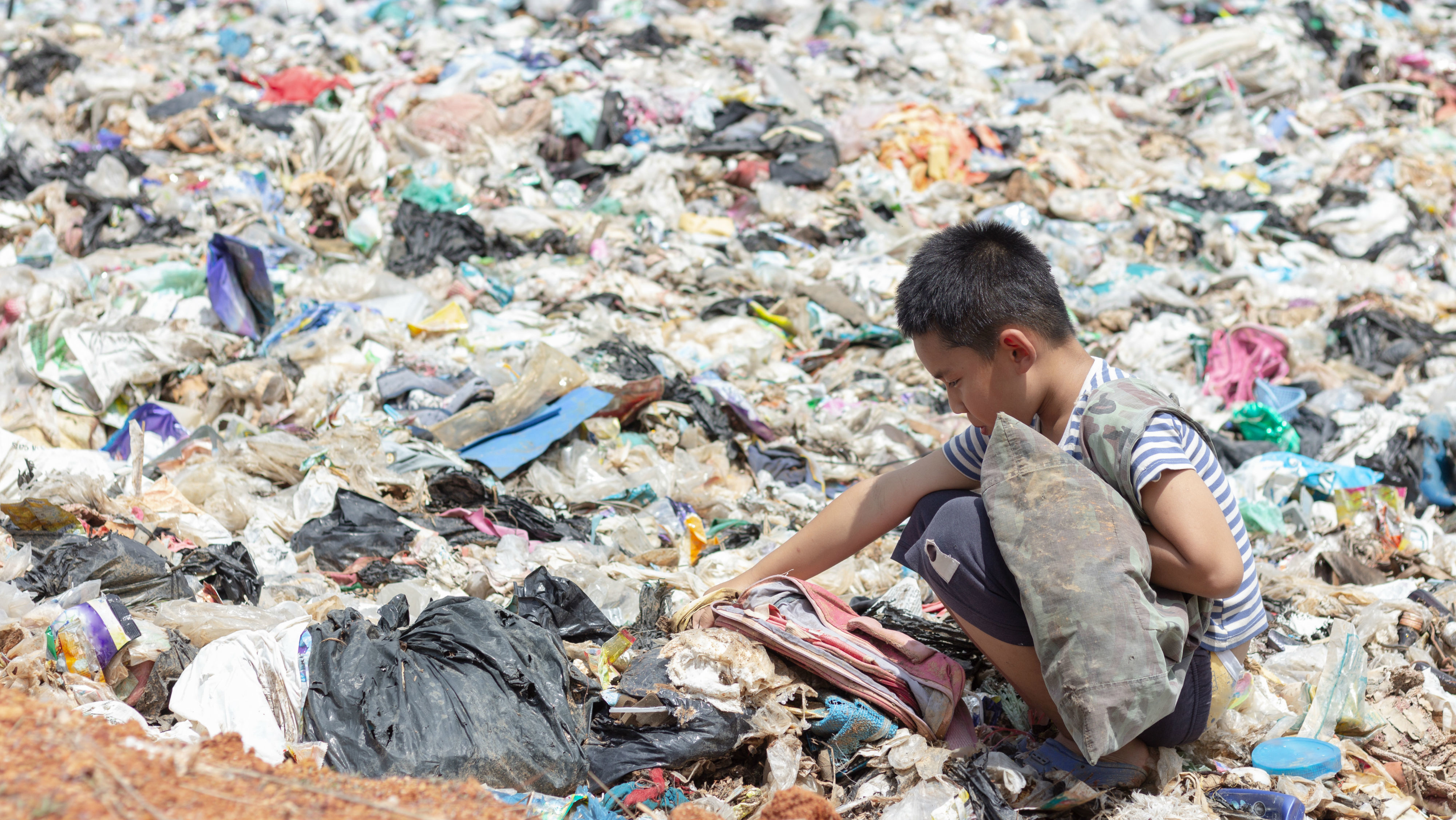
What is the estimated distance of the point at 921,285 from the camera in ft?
6.41

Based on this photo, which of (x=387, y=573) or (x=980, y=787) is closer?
(x=980, y=787)

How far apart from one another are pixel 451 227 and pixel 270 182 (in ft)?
4.86

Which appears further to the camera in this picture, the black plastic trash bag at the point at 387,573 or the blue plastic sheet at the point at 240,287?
the blue plastic sheet at the point at 240,287

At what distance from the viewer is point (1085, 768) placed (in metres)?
1.97

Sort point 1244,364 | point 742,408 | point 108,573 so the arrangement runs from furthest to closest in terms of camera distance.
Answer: point 1244,364 < point 742,408 < point 108,573

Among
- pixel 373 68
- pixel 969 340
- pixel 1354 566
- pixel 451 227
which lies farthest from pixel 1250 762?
pixel 373 68

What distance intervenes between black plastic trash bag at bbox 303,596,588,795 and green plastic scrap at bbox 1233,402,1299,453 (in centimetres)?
354

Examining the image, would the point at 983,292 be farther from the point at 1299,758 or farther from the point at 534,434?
the point at 534,434

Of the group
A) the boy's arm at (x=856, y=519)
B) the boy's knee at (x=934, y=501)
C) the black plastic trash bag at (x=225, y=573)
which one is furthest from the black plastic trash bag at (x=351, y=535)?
the boy's knee at (x=934, y=501)

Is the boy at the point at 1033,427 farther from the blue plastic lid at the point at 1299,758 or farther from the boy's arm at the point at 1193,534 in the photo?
the blue plastic lid at the point at 1299,758

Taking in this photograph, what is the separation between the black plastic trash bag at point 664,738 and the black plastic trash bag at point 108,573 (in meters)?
1.22

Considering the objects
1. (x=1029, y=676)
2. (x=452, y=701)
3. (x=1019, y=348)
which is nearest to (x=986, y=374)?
(x=1019, y=348)

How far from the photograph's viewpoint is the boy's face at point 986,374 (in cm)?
191

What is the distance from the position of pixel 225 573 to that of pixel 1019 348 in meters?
2.11
